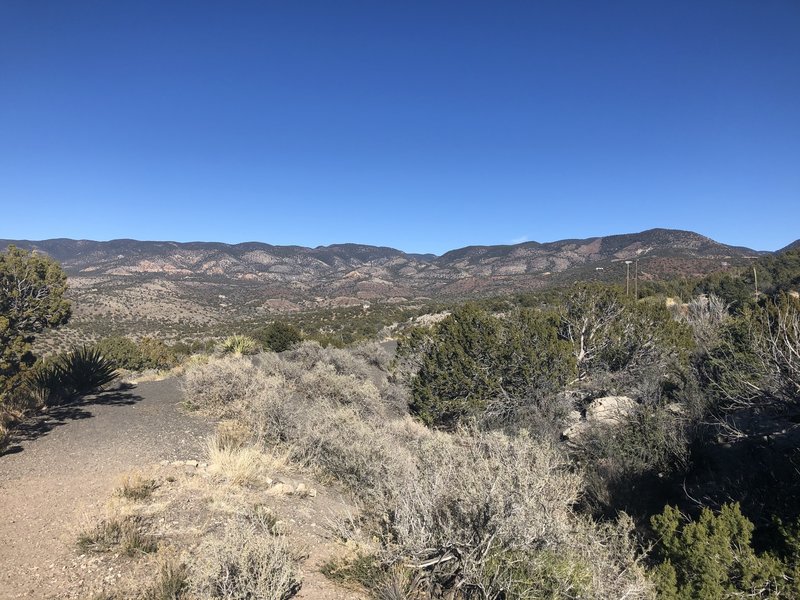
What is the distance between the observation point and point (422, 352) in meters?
14.0

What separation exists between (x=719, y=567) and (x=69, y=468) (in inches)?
313

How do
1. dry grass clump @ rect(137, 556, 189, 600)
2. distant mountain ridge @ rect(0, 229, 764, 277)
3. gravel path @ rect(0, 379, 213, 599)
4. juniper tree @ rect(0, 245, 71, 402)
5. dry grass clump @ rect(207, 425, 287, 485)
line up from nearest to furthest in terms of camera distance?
dry grass clump @ rect(137, 556, 189, 600)
gravel path @ rect(0, 379, 213, 599)
dry grass clump @ rect(207, 425, 287, 485)
juniper tree @ rect(0, 245, 71, 402)
distant mountain ridge @ rect(0, 229, 764, 277)

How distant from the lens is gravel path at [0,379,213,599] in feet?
13.0

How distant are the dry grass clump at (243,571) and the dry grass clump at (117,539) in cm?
81

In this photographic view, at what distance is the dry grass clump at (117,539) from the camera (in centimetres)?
429

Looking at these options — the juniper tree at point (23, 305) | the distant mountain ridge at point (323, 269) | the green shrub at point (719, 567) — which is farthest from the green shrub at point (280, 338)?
the distant mountain ridge at point (323, 269)

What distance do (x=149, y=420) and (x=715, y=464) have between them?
1038 centimetres

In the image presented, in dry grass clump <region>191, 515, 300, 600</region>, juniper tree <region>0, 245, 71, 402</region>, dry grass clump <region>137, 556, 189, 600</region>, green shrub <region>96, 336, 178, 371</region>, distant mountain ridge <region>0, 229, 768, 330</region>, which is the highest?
distant mountain ridge <region>0, 229, 768, 330</region>

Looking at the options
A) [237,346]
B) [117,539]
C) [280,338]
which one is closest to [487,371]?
[117,539]

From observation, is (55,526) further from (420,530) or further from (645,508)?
(645,508)

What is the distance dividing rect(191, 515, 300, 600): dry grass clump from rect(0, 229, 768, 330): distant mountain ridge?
37.5 metres

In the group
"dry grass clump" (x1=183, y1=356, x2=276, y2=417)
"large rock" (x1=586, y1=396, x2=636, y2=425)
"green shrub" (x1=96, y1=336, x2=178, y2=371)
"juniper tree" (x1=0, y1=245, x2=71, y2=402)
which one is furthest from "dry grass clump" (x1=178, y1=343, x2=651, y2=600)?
"green shrub" (x1=96, y1=336, x2=178, y2=371)

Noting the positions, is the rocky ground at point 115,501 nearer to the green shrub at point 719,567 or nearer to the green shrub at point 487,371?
the green shrub at point 719,567

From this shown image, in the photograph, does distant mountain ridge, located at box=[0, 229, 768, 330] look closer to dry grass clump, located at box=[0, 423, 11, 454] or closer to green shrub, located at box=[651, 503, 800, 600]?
green shrub, located at box=[651, 503, 800, 600]
